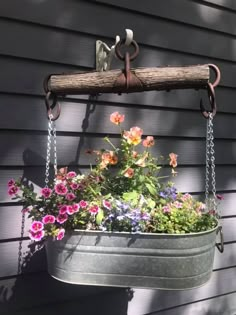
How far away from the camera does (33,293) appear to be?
2.00 metres

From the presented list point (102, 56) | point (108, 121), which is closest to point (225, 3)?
point (102, 56)

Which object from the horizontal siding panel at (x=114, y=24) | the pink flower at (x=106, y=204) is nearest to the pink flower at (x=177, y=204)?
the pink flower at (x=106, y=204)

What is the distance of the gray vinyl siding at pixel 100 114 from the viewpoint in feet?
6.28

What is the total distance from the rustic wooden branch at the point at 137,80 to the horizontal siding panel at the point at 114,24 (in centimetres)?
41

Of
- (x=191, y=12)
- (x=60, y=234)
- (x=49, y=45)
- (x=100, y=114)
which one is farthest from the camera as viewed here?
(x=191, y=12)

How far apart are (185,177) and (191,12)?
35.7 inches

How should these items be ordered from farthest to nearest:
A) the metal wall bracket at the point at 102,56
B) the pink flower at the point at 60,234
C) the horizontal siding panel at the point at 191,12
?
the horizontal siding panel at the point at 191,12
the metal wall bracket at the point at 102,56
the pink flower at the point at 60,234

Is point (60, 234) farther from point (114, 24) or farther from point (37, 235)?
point (114, 24)

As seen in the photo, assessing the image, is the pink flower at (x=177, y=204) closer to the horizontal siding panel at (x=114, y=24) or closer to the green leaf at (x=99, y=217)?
the green leaf at (x=99, y=217)

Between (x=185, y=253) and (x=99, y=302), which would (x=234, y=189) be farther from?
(x=185, y=253)

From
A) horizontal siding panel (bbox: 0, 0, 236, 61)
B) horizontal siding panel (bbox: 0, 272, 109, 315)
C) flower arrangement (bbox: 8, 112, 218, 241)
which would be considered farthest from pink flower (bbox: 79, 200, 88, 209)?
horizontal siding panel (bbox: 0, 0, 236, 61)

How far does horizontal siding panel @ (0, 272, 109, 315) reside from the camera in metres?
1.94

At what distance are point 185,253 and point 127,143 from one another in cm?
49

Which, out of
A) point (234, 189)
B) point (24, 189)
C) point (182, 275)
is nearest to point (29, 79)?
point (24, 189)
